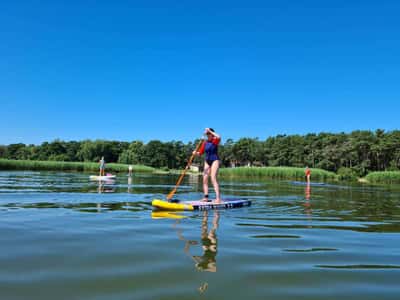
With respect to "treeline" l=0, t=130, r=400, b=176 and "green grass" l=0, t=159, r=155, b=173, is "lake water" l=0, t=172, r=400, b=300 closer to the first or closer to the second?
"green grass" l=0, t=159, r=155, b=173

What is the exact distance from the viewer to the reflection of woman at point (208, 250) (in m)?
4.04

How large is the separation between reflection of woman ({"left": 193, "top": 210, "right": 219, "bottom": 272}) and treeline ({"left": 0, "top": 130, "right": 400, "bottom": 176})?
2205 inches

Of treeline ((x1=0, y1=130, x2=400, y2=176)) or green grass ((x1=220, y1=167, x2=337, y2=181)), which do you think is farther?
treeline ((x1=0, y1=130, x2=400, y2=176))

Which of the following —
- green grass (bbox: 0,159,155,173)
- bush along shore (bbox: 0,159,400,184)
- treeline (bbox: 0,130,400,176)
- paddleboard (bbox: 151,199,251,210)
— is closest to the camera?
paddleboard (bbox: 151,199,251,210)

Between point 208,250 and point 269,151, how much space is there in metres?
97.0

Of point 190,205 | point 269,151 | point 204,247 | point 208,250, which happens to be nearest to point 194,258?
point 208,250

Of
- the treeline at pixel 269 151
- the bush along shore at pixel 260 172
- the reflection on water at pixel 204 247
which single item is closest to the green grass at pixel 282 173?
the bush along shore at pixel 260 172

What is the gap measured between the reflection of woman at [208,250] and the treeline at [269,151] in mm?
56004

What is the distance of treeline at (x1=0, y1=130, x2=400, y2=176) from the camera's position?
248ft

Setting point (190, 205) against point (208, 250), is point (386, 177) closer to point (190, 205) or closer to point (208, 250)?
point (190, 205)

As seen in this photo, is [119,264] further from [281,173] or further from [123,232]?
[281,173]

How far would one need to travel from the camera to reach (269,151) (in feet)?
327

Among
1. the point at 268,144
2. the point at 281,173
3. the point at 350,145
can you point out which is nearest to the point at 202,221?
the point at 281,173

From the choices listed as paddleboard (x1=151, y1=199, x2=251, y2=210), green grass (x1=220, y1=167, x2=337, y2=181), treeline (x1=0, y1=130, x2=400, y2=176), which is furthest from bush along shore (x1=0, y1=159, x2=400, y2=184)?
paddleboard (x1=151, y1=199, x2=251, y2=210)
